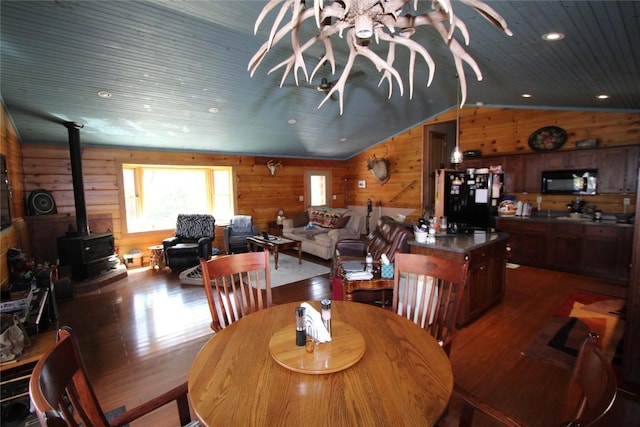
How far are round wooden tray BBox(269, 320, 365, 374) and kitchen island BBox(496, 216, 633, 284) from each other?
195 inches

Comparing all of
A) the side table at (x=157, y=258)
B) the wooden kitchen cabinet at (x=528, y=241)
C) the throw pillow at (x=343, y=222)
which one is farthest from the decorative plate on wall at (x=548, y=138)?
the side table at (x=157, y=258)

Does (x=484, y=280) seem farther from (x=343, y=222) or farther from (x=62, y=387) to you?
(x=62, y=387)

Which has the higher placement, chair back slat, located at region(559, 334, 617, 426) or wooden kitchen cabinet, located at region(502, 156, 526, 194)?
wooden kitchen cabinet, located at region(502, 156, 526, 194)

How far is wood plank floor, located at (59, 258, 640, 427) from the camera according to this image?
2.06 meters

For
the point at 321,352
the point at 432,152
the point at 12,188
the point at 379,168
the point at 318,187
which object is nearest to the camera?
the point at 321,352

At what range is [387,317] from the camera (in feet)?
5.23

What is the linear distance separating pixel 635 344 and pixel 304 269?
13.2 feet

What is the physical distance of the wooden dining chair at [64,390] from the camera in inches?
25.7

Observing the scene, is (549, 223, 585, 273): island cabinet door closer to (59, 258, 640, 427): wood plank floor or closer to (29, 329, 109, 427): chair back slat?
(59, 258, 640, 427): wood plank floor

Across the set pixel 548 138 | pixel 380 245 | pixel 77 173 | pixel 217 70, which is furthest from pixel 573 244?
A: pixel 77 173

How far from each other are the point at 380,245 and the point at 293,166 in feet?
15.3

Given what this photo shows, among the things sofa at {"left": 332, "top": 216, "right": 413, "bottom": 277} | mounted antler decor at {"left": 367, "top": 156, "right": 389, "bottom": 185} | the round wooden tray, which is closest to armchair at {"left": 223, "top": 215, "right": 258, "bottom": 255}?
sofa at {"left": 332, "top": 216, "right": 413, "bottom": 277}

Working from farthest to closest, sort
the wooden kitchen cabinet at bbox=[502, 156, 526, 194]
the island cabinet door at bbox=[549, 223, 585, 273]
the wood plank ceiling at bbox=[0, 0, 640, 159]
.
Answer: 1. the wooden kitchen cabinet at bbox=[502, 156, 526, 194]
2. the island cabinet door at bbox=[549, 223, 585, 273]
3. the wood plank ceiling at bbox=[0, 0, 640, 159]

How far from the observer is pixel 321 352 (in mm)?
1218
